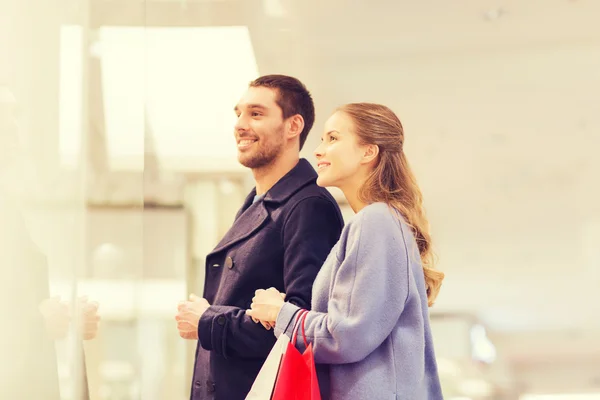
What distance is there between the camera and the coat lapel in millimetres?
1932

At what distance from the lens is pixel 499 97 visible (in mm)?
2957

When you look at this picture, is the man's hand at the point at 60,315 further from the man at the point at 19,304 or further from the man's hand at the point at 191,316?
the man's hand at the point at 191,316

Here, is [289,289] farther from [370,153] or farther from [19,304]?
[19,304]

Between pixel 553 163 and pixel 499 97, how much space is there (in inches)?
11.3

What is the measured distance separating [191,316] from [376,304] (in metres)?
0.48

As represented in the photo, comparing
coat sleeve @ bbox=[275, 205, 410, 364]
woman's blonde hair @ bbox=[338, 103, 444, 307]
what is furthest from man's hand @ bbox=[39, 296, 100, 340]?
woman's blonde hair @ bbox=[338, 103, 444, 307]

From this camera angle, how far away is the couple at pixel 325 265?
1.59 metres

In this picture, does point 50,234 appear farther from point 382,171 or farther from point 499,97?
point 499,97

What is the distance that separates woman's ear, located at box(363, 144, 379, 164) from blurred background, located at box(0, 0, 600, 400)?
3.74ft

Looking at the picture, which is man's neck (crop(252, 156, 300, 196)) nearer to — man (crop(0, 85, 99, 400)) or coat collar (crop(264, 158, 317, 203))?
coat collar (crop(264, 158, 317, 203))

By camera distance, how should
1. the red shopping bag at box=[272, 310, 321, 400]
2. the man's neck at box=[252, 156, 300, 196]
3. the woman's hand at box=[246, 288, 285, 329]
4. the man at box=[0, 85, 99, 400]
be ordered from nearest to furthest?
1. the red shopping bag at box=[272, 310, 321, 400]
2. the woman's hand at box=[246, 288, 285, 329]
3. the man at box=[0, 85, 99, 400]
4. the man's neck at box=[252, 156, 300, 196]

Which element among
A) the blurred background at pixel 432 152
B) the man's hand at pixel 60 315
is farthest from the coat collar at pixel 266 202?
the blurred background at pixel 432 152

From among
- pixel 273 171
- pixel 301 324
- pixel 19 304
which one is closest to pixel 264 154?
pixel 273 171

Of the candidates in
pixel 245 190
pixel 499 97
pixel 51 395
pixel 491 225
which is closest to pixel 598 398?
pixel 491 225
